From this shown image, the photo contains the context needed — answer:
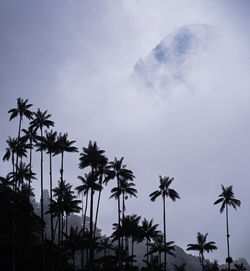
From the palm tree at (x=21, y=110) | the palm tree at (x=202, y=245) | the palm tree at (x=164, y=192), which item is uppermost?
the palm tree at (x=21, y=110)

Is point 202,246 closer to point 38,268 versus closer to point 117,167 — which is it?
point 117,167

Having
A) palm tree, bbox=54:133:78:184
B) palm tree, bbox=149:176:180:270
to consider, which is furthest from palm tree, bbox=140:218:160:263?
palm tree, bbox=54:133:78:184

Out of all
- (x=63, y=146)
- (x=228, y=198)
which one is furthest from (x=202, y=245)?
(x=63, y=146)

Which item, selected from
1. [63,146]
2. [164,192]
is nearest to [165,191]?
[164,192]

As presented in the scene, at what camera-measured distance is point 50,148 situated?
53094mm

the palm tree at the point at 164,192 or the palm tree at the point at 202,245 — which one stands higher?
the palm tree at the point at 164,192

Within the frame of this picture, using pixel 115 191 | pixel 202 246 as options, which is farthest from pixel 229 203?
pixel 115 191

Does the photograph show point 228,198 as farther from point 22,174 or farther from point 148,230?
point 22,174

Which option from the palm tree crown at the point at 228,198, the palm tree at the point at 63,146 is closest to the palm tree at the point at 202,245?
the palm tree crown at the point at 228,198

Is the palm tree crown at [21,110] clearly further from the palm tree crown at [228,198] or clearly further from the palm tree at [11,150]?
the palm tree crown at [228,198]

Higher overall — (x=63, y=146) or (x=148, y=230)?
(x=63, y=146)

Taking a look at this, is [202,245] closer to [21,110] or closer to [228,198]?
[228,198]

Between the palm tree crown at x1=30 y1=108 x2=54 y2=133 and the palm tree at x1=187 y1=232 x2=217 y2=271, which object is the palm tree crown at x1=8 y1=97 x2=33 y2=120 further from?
the palm tree at x1=187 y1=232 x2=217 y2=271

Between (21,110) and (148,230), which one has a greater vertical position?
(21,110)
